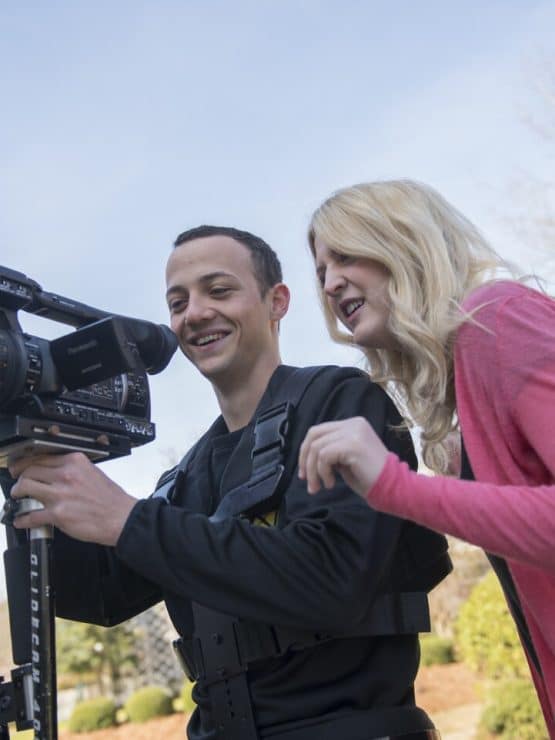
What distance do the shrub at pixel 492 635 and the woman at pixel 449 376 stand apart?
10795mm

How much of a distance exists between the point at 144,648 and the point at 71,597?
19.5 meters

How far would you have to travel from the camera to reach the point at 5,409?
2.20m

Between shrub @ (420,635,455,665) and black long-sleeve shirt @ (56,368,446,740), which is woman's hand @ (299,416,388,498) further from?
shrub @ (420,635,455,665)

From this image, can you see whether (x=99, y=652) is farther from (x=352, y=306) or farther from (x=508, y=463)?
(x=508, y=463)

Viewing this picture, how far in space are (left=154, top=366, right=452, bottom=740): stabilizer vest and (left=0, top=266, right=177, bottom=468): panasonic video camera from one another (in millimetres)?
318

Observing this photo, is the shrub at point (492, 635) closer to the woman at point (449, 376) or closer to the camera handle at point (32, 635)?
the woman at point (449, 376)

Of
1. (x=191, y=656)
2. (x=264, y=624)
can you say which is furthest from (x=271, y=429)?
(x=191, y=656)

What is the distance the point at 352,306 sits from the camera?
2.42m

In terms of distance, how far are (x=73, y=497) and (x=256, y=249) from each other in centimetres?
115

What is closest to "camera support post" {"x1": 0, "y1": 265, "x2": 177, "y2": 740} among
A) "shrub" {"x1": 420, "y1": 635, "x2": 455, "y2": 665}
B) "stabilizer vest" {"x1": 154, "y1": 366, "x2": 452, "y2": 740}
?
"stabilizer vest" {"x1": 154, "y1": 366, "x2": 452, "y2": 740}

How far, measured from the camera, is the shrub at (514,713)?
11625 mm

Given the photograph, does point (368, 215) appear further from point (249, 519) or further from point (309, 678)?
point (309, 678)

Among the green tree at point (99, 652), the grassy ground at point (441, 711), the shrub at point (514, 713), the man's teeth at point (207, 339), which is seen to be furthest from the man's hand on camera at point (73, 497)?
the green tree at point (99, 652)

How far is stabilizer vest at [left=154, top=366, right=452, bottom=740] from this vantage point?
2326mm
